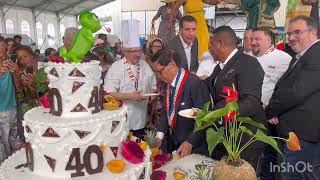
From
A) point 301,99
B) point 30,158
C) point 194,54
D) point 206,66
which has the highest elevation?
point 194,54

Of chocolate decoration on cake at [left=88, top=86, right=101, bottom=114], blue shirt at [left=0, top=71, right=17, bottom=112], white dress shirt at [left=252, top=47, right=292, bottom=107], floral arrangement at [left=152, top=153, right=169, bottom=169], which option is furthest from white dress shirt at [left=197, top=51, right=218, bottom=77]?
blue shirt at [left=0, top=71, right=17, bottom=112]

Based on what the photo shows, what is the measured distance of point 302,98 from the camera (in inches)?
103

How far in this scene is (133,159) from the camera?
6.30 ft

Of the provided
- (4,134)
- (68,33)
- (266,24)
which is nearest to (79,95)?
(68,33)

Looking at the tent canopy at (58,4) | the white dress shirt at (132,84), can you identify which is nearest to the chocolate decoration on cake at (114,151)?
the white dress shirt at (132,84)

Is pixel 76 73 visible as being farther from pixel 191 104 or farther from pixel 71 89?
pixel 191 104

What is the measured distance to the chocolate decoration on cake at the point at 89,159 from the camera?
1.81 m

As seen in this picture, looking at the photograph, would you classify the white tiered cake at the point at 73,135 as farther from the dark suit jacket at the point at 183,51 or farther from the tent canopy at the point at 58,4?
the tent canopy at the point at 58,4

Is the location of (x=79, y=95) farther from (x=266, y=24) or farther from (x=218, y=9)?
(x=218, y=9)

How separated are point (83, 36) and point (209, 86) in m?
1.12

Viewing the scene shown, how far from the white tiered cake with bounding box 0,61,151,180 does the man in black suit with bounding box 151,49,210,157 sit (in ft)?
1.92

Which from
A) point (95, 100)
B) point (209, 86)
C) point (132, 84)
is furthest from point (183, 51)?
point (95, 100)

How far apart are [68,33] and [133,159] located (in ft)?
6.91

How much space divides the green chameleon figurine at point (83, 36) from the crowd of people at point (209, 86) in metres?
0.11
